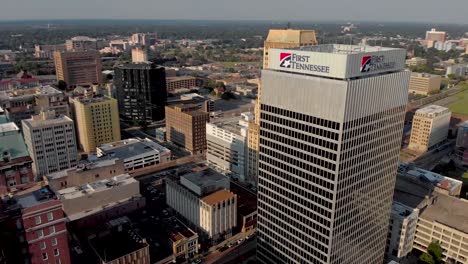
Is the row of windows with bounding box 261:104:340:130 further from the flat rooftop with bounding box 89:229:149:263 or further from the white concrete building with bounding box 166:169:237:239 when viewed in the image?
the flat rooftop with bounding box 89:229:149:263

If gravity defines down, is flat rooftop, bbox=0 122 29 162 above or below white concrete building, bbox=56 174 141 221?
above

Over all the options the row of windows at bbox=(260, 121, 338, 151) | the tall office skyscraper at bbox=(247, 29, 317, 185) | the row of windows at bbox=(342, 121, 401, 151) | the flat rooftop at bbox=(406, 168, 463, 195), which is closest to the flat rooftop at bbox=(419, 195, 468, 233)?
the flat rooftop at bbox=(406, 168, 463, 195)

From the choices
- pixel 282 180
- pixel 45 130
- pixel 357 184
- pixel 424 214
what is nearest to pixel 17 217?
pixel 282 180

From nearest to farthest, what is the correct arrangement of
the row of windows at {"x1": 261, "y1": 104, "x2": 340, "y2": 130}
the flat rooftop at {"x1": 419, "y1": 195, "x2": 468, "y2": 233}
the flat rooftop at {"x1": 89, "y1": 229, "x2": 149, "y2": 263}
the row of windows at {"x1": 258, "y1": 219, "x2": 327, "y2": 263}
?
the row of windows at {"x1": 261, "y1": 104, "x2": 340, "y2": 130} → the row of windows at {"x1": 258, "y1": 219, "x2": 327, "y2": 263} → the flat rooftop at {"x1": 89, "y1": 229, "x2": 149, "y2": 263} → the flat rooftop at {"x1": 419, "y1": 195, "x2": 468, "y2": 233}

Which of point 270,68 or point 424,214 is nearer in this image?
point 270,68

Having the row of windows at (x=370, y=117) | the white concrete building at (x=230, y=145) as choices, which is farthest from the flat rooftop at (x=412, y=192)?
the white concrete building at (x=230, y=145)

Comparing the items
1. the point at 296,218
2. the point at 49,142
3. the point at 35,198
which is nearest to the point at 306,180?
the point at 296,218

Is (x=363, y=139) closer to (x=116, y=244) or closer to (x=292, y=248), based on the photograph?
(x=292, y=248)

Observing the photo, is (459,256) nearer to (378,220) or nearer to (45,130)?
(378,220)
